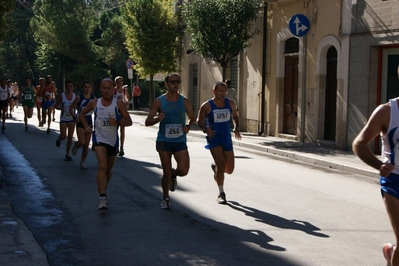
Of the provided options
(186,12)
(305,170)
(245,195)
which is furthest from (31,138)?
(245,195)

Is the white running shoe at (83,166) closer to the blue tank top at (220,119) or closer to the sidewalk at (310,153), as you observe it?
the blue tank top at (220,119)

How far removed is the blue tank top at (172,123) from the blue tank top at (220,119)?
0.77 metres

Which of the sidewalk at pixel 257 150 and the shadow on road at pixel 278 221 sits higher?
the sidewalk at pixel 257 150

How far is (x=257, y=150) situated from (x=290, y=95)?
11.9 ft

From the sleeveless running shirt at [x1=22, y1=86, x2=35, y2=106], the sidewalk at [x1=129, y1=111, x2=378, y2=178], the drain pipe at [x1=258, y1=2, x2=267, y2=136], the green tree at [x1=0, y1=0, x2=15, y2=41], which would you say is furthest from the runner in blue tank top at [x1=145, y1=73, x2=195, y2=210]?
the sleeveless running shirt at [x1=22, y1=86, x2=35, y2=106]

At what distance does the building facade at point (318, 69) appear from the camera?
1795 cm

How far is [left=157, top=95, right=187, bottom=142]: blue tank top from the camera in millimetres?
9562

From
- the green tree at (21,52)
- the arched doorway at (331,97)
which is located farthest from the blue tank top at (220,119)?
the green tree at (21,52)

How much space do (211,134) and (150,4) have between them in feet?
76.0

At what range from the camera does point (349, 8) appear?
18875 millimetres

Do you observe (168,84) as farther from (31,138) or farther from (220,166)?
(31,138)

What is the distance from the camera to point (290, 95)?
22.9 metres

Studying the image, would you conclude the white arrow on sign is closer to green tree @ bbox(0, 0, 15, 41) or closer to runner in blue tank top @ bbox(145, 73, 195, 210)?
green tree @ bbox(0, 0, 15, 41)

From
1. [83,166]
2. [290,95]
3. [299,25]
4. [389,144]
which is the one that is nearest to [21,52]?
[290,95]
